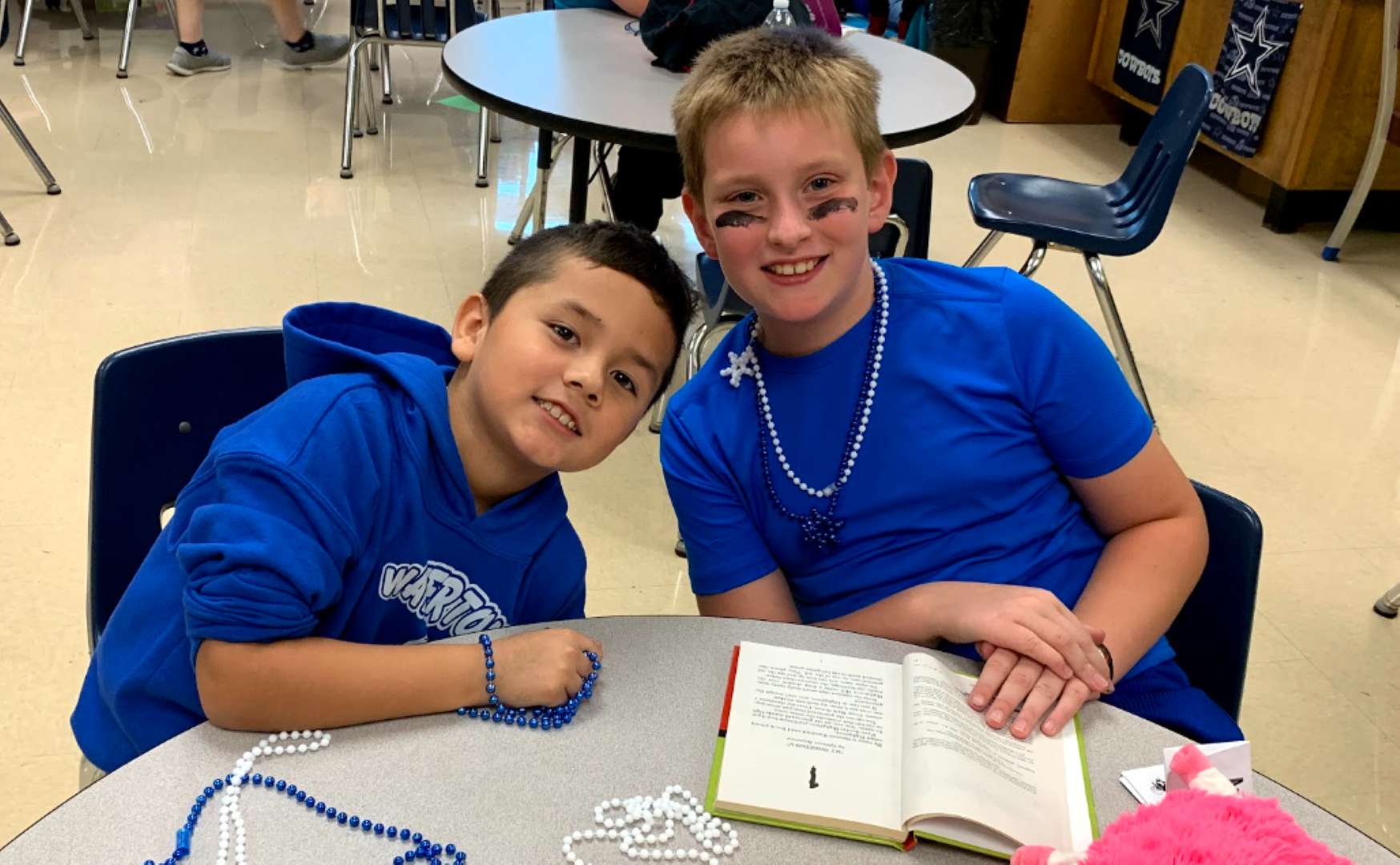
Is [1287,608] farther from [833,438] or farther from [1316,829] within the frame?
[1316,829]

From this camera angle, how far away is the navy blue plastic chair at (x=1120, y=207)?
2.64 m

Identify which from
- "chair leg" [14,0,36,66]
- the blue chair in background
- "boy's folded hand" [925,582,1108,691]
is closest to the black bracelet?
"boy's folded hand" [925,582,1108,691]

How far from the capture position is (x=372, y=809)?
2.48ft


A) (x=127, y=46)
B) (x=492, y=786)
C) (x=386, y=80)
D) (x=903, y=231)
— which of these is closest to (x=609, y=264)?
(x=492, y=786)

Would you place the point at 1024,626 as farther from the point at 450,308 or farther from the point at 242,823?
the point at 450,308

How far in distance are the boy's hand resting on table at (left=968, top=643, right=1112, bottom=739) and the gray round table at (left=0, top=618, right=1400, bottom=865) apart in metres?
0.02

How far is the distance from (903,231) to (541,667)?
160cm

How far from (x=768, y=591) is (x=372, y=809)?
0.52 metres

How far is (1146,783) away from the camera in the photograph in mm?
818

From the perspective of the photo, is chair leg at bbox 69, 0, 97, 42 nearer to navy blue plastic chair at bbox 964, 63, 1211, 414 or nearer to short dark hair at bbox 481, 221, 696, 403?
navy blue plastic chair at bbox 964, 63, 1211, 414

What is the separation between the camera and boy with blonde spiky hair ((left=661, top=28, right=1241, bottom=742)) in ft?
3.79

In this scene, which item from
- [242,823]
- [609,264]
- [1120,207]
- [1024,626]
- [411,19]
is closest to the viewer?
[242,823]

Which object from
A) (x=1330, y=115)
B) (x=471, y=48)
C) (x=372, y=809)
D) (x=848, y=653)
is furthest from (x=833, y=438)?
(x=1330, y=115)

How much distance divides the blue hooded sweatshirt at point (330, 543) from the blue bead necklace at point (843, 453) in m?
0.21
